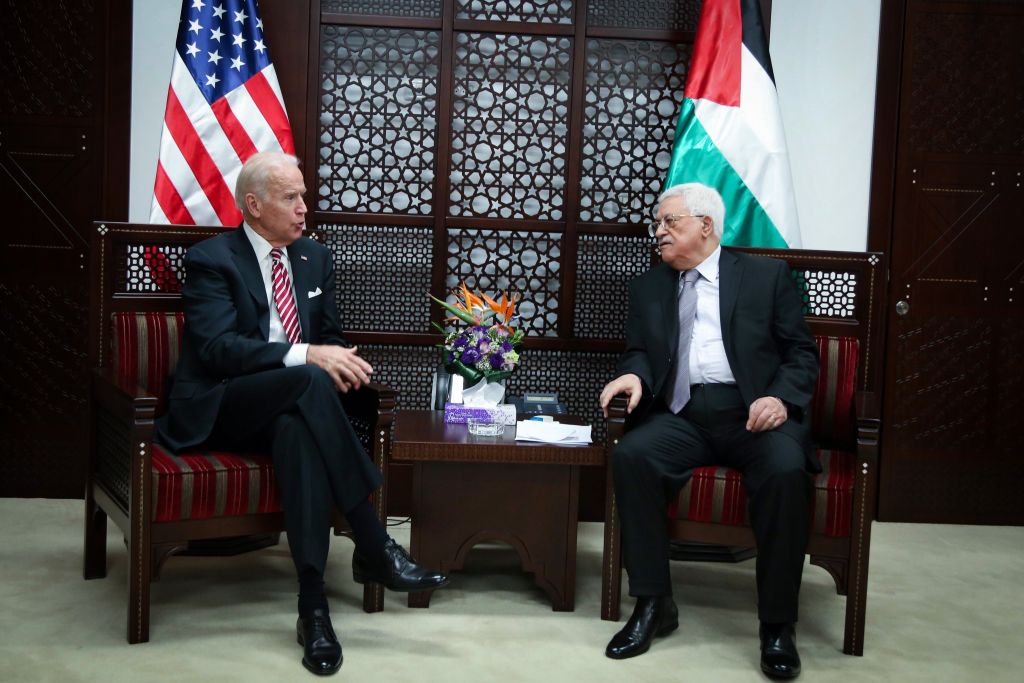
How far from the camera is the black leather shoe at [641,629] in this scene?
2.88m

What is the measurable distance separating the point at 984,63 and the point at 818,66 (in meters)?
0.68

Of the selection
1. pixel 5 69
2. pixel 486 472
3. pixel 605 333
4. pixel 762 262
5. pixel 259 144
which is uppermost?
pixel 5 69

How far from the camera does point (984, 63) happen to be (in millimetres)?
4312

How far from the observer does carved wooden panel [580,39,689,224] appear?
413cm

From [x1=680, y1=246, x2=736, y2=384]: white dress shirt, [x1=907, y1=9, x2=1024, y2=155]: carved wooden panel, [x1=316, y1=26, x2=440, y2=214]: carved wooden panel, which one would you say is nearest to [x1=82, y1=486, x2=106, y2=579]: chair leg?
[x1=316, y1=26, x2=440, y2=214]: carved wooden panel

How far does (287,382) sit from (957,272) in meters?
2.86

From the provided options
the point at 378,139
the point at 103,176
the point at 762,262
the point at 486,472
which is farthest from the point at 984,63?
the point at 103,176

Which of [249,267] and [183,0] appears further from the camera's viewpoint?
[183,0]

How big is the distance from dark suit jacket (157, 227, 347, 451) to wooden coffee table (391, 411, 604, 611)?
510 mm

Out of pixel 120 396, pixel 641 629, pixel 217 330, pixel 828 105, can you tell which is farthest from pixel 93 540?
pixel 828 105

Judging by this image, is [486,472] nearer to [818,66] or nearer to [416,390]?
[416,390]

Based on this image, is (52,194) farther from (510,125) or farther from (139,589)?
(139,589)

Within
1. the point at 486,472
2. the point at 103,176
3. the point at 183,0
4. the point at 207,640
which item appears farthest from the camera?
the point at 103,176

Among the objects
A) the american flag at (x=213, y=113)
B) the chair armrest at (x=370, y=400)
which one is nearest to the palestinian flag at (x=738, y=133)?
the chair armrest at (x=370, y=400)
